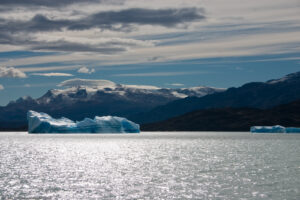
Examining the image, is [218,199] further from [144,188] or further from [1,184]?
[1,184]

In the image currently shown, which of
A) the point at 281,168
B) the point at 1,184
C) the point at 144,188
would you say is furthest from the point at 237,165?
the point at 1,184

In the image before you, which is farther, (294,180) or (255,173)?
(255,173)

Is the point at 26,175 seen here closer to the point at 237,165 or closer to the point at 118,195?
the point at 118,195

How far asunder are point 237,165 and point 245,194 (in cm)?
2964

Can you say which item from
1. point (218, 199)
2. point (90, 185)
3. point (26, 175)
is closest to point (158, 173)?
point (90, 185)

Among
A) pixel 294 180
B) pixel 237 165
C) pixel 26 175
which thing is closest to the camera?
pixel 294 180

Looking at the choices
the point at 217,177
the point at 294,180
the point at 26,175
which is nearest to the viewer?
the point at 294,180

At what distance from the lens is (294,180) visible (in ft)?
169

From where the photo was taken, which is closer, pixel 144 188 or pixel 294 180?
pixel 144 188

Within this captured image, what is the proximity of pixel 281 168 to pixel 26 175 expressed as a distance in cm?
3632

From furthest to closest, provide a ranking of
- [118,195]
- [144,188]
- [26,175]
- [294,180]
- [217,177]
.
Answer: [26,175]
[217,177]
[294,180]
[144,188]
[118,195]

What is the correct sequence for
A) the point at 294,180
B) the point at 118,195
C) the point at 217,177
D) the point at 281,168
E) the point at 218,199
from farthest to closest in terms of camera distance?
the point at 281,168 < the point at 217,177 < the point at 294,180 < the point at 118,195 < the point at 218,199

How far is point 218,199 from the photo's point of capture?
132 feet

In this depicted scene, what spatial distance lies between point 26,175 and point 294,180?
34232mm
